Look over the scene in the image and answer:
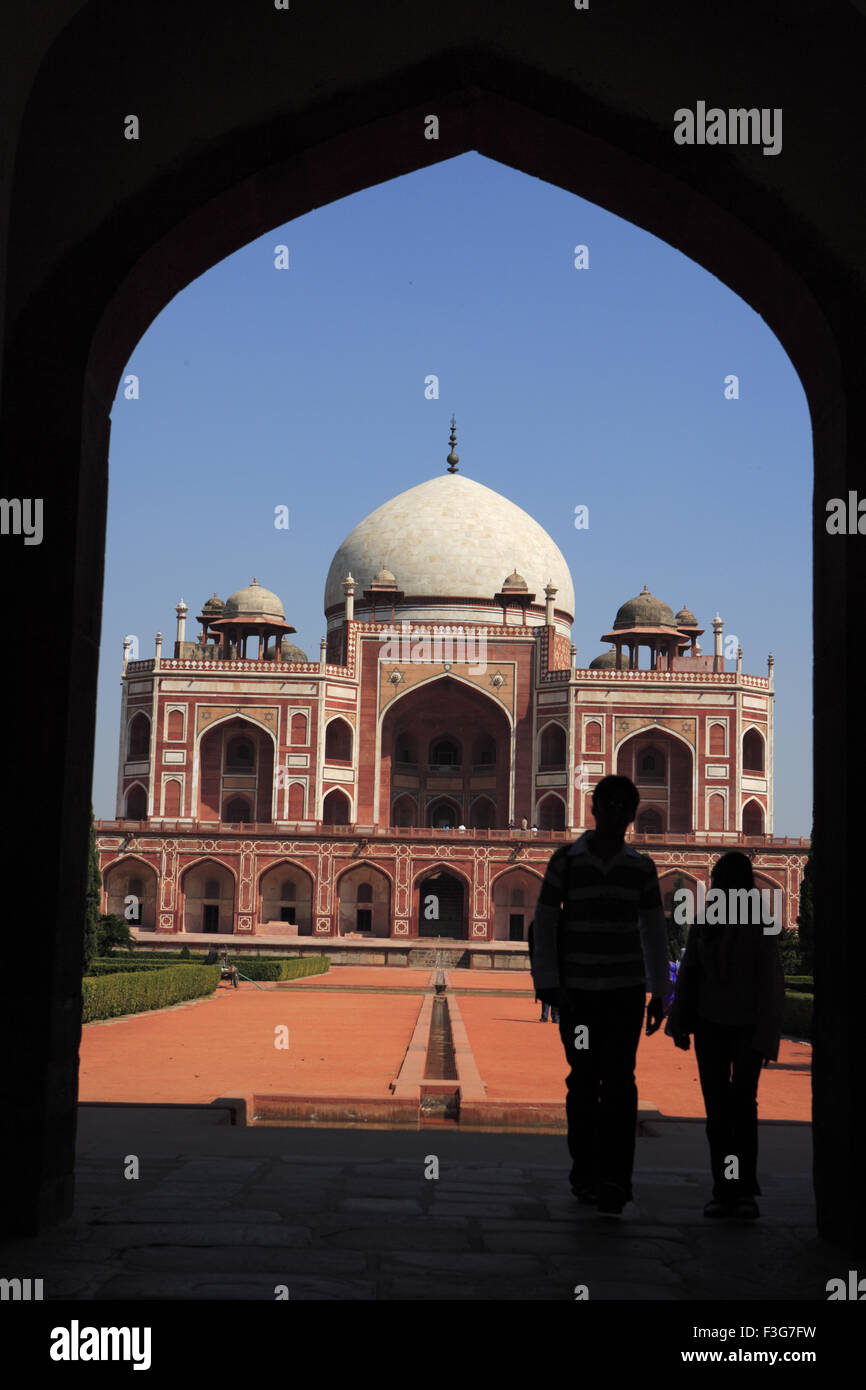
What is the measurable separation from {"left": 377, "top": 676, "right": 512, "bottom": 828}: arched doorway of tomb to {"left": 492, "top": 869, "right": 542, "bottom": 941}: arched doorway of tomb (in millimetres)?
3655

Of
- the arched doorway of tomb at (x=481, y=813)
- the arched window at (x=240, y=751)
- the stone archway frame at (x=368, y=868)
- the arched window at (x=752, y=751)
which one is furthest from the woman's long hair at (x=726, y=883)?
the arched doorway of tomb at (x=481, y=813)

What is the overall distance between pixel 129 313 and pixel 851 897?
2.31m

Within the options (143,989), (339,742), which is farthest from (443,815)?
(143,989)

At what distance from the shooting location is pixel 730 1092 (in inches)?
145

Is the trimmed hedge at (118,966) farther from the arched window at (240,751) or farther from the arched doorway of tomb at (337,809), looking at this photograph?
the arched window at (240,751)

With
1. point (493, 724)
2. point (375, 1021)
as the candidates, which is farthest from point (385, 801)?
point (375, 1021)

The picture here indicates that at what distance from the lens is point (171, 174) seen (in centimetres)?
351

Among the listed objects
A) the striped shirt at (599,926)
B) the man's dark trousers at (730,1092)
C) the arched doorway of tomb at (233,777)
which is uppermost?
the arched doorway of tomb at (233,777)

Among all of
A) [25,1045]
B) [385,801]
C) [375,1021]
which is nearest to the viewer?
[25,1045]

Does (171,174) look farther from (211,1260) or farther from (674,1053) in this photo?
(674,1053)

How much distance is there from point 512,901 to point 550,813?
329 centimetres

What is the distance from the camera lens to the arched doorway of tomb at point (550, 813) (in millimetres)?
32312

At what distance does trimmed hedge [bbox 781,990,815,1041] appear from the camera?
13.0 metres

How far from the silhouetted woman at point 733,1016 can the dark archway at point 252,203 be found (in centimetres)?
24
